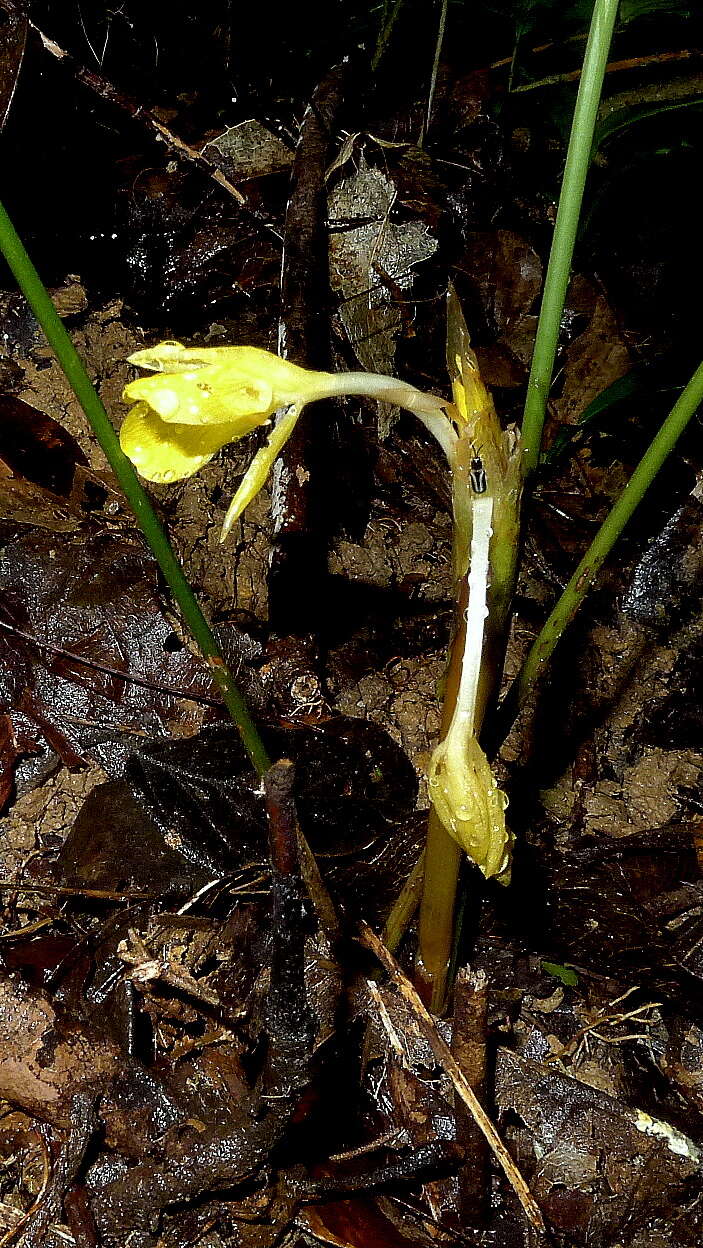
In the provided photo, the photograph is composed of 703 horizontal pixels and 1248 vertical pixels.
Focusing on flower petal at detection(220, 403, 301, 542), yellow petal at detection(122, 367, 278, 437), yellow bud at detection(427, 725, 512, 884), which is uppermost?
yellow petal at detection(122, 367, 278, 437)

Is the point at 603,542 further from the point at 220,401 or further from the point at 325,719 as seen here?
the point at 325,719

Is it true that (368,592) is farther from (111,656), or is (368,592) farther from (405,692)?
(111,656)

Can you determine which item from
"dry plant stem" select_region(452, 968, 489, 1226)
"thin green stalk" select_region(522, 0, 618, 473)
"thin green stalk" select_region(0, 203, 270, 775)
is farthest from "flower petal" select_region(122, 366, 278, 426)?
"dry plant stem" select_region(452, 968, 489, 1226)

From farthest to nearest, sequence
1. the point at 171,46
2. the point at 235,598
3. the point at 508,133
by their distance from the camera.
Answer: the point at 171,46 → the point at 508,133 → the point at 235,598

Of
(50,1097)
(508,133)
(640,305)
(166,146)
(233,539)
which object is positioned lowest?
(50,1097)

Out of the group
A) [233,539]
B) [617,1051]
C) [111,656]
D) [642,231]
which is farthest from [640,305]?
[617,1051]

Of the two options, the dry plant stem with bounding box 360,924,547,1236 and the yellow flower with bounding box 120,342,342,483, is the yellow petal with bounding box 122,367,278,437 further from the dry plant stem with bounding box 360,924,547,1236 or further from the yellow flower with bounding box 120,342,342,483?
the dry plant stem with bounding box 360,924,547,1236
